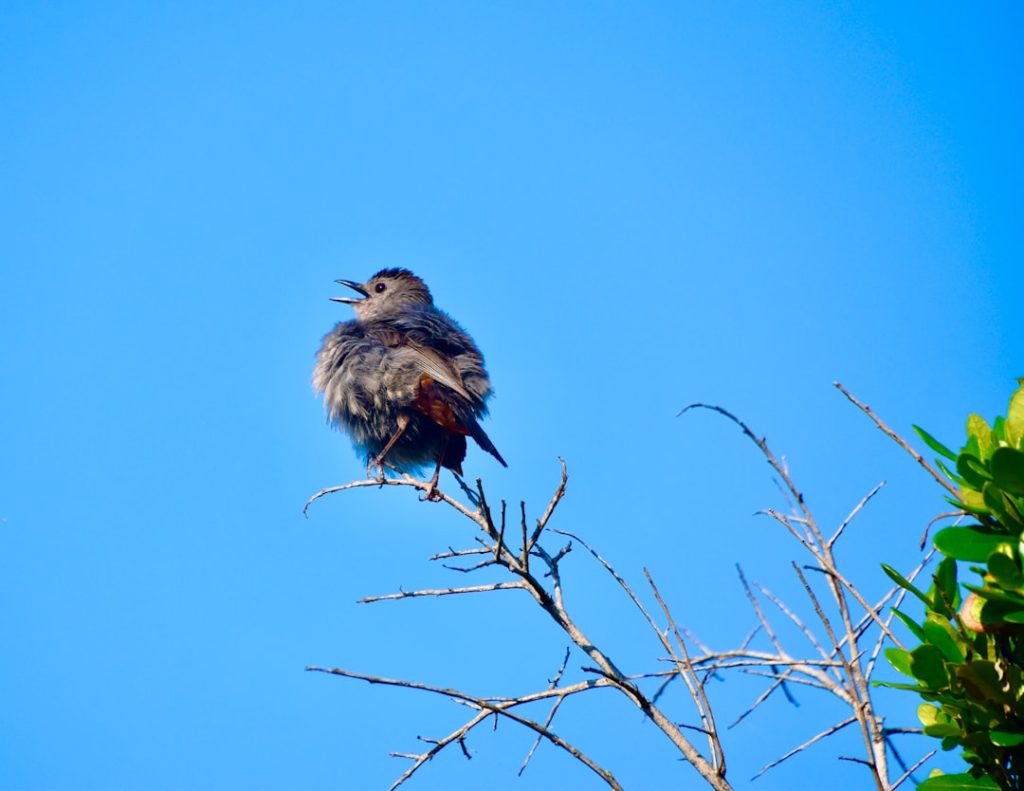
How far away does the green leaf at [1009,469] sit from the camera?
205 centimetres

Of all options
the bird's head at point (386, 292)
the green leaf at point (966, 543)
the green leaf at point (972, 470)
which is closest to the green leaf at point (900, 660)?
the green leaf at point (966, 543)

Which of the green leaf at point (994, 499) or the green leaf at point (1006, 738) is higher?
the green leaf at point (994, 499)

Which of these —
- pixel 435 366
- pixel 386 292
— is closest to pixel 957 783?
pixel 435 366

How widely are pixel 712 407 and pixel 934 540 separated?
1240mm

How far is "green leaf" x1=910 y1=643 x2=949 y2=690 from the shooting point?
2266mm

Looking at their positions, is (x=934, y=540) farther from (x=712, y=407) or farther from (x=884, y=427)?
(x=712, y=407)

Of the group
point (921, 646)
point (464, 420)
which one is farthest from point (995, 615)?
point (464, 420)

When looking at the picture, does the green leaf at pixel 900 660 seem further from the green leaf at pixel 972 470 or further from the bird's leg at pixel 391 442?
the bird's leg at pixel 391 442

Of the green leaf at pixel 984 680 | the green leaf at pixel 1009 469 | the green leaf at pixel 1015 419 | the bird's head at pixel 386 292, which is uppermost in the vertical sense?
the bird's head at pixel 386 292

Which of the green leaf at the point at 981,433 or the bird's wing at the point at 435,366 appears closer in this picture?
the green leaf at the point at 981,433

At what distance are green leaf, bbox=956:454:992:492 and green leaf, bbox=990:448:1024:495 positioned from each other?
0.06 m

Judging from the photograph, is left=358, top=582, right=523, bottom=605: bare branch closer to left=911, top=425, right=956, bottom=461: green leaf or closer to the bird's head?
left=911, top=425, right=956, bottom=461: green leaf

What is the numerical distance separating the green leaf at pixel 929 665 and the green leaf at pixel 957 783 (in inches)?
7.6

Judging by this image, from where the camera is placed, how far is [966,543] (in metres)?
2.20
